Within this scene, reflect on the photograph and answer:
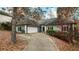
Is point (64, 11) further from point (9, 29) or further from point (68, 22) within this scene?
point (9, 29)

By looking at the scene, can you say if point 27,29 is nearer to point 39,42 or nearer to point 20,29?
point 20,29

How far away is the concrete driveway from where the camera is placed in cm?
254

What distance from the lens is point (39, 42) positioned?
2.54 meters

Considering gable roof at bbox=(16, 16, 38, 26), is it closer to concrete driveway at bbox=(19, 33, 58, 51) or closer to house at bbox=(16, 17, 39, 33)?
house at bbox=(16, 17, 39, 33)

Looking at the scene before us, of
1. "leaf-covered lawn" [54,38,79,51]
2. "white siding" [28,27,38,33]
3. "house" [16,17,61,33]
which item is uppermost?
"house" [16,17,61,33]

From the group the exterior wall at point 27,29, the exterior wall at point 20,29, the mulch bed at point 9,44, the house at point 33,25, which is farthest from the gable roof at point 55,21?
the mulch bed at point 9,44

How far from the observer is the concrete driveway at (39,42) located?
2.54 metres

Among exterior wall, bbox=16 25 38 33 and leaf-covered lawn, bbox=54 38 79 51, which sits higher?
exterior wall, bbox=16 25 38 33

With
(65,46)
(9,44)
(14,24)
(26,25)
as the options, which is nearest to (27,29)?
(26,25)

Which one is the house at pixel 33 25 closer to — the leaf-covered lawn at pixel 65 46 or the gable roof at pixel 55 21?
the gable roof at pixel 55 21

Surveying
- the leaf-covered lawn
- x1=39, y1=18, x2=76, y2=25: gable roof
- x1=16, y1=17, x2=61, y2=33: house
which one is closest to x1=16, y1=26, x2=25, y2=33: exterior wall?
x1=16, y1=17, x2=61, y2=33: house

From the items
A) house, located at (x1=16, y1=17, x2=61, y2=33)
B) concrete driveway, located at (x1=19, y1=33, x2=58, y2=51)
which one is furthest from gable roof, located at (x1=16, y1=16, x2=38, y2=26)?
concrete driveway, located at (x1=19, y1=33, x2=58, y2=51)

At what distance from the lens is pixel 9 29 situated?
8.29 ft
